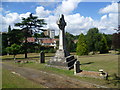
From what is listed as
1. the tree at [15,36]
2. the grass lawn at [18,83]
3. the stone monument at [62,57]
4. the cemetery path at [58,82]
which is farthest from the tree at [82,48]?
the grass lawn at [18,83]

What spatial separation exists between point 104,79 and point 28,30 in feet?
89.6

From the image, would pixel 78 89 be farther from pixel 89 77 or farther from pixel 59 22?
pixel 59 22

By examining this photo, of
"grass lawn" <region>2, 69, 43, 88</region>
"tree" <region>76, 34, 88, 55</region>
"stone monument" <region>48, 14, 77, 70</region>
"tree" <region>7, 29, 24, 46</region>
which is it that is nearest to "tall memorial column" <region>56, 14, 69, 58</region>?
"stone monument" <region>48, 14, 77, 70</region>

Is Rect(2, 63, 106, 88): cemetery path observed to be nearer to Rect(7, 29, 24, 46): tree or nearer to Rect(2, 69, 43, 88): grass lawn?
Rect(2, 69, 43, 88): grass lawn

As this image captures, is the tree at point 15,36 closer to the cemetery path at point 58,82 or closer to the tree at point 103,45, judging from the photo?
the cemetery path at point 58,82

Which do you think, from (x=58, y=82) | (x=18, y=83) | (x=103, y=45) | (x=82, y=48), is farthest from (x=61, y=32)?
(x=103, y=45)

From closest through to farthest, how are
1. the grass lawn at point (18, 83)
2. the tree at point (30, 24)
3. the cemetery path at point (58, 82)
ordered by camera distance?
1. the grass lawn at point (18, 83)
2. the cemetery path at point (58, 82)
3. the tree at point (30, 24)

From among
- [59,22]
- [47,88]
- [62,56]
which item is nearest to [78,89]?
[47,88]

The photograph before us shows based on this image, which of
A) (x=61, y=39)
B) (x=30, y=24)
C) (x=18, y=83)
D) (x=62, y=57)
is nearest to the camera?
(x=18, y=83)

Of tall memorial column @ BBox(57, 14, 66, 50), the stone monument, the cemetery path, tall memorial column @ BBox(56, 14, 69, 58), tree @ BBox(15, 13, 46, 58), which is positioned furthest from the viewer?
tree @ BBox(15, 13, 46, 58)

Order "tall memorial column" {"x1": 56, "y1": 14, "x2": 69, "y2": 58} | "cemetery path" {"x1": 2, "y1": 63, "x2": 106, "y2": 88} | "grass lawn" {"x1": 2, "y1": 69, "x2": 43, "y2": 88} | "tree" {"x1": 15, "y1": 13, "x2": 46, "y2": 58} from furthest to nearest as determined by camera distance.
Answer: "tree" {"x1": 15, "y1": 13, "x2": 46, "y2": 58} < "tall memorial column" {"x1": 56, "y1": 14, "x2": 69, "y2": 58} < "cemetery path" {"x1": 2, "y1": 63, "x2": 106, "y2": 88} < "grass lawn" {"x1": 2, "y1": 69, "x2": 43, "y2": 88}

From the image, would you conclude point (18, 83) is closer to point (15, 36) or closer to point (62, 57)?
point (62, 57)

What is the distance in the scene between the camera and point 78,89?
768 centimetres

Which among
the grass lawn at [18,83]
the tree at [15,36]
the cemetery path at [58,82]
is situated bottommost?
the cemetery path at [58,82]
